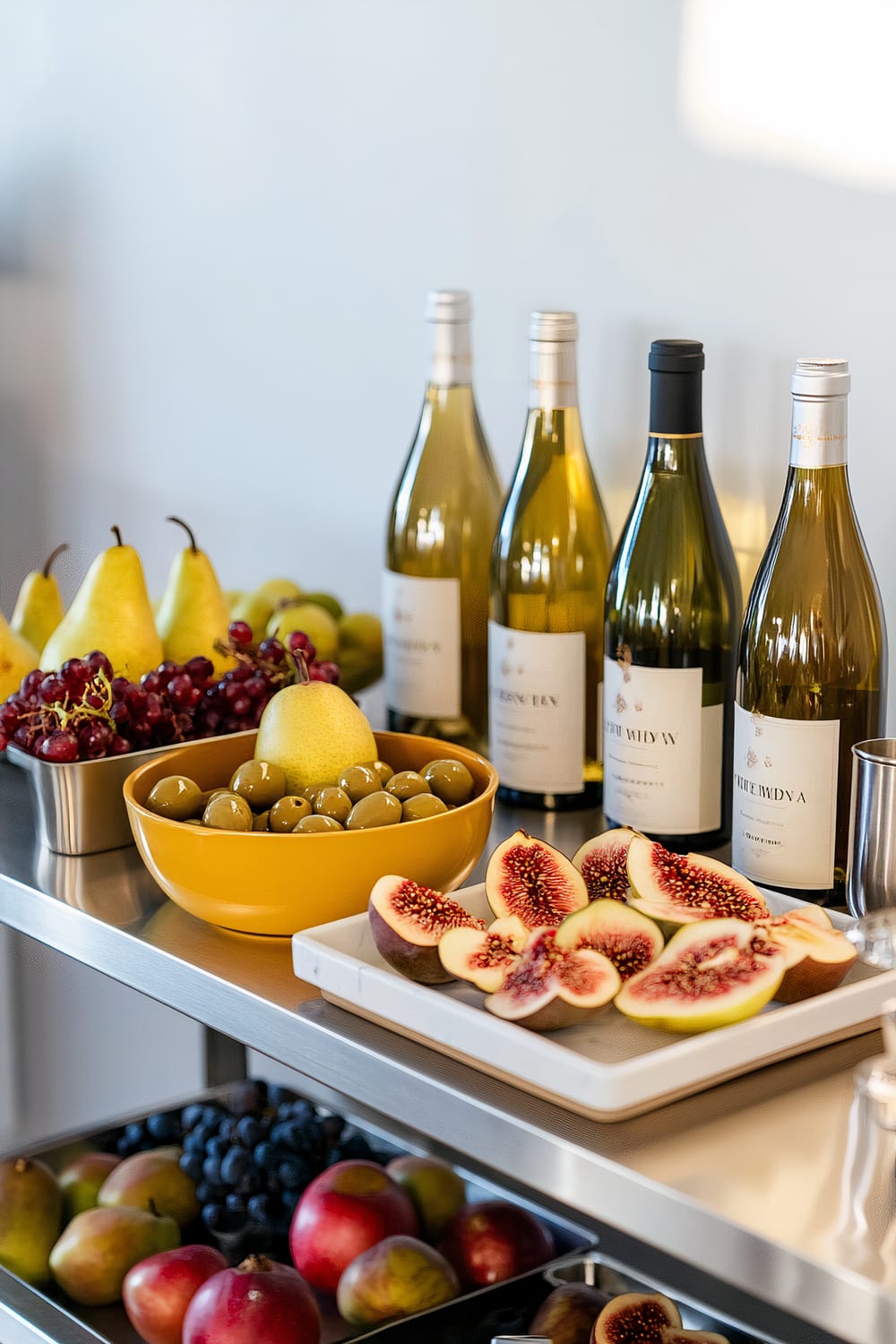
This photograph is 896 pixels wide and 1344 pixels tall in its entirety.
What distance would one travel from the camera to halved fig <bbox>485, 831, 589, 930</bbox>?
0.81 m

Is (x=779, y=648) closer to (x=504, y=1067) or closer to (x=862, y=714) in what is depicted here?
(x=862, y=714)

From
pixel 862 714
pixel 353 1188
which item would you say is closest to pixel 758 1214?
pixel 862 714

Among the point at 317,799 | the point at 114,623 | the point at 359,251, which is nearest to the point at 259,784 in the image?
the point at 317,799

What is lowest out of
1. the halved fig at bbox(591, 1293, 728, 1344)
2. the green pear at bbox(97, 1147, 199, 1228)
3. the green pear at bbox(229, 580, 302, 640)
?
the green pear at bbox(97, 1147, 199, 1228)

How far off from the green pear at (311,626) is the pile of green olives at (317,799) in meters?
0.32

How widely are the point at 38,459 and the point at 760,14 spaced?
110cm

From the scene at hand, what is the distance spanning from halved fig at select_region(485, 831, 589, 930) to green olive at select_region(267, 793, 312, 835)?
0.11 meters

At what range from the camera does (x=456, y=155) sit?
1.29 meters

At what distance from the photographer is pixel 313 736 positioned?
0.94 metres

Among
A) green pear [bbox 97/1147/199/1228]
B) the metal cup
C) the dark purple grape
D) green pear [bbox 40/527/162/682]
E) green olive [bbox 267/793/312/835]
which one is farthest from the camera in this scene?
green pear [bbox 97/1147/199/1228]

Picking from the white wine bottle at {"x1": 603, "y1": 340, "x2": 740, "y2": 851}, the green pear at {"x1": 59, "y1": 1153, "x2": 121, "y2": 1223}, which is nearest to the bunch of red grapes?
the white wine bottle at {"x1": 603, "y1": 340, "x2": 740, "y2": 851}

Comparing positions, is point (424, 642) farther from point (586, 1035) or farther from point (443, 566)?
point (586, 1035)

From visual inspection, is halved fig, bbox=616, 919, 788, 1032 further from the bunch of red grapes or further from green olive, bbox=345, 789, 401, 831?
the bunch of red grapes

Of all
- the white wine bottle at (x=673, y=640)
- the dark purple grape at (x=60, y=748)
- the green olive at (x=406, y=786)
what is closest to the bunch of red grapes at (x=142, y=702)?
the dark purple grape at (x=60, y=748)
